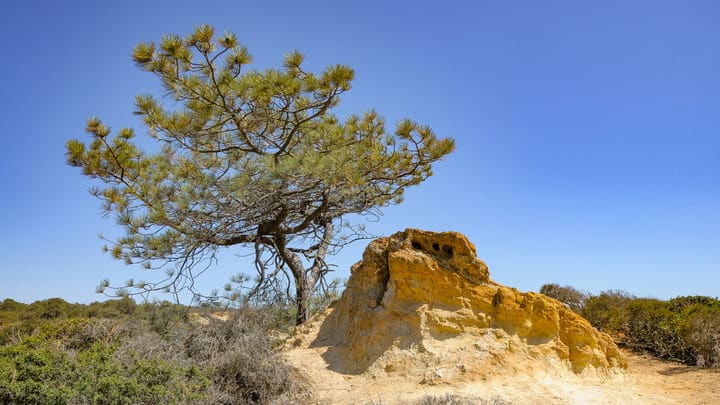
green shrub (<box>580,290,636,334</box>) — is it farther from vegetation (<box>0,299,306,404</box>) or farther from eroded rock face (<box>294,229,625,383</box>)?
vegetation (<box>0,299,306,404</box>)

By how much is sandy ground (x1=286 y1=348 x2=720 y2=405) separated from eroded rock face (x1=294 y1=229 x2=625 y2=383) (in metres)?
0.19

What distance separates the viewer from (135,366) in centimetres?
629

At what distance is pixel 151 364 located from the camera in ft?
20.6

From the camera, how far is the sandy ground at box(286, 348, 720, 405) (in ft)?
21.8

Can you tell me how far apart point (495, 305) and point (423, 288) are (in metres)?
1.11

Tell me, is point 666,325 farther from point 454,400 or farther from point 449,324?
point 454,400

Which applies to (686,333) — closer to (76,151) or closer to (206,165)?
(206,165)

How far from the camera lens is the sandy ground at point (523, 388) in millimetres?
6645

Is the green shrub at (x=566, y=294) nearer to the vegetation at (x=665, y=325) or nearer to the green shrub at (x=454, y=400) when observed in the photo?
the vegetation at (x=665, y=325)

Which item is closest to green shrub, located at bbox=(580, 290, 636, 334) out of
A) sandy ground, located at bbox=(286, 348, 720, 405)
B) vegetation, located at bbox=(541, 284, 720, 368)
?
vegetation, located at bbox=(541, 284, 720, 368)

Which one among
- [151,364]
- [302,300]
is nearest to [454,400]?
[151,364]

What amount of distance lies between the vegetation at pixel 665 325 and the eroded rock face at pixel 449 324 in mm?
2534

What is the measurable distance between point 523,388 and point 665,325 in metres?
5.51

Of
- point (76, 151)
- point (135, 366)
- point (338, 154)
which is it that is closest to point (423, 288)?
point (338, 154)
